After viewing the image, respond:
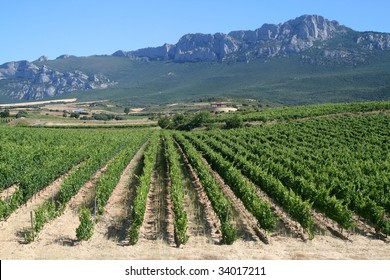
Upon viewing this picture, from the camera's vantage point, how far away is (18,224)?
20422 millimetres

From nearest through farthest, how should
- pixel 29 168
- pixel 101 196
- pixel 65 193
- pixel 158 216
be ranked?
pixel 158 216 < pixel 101 196 < pixel 65 193 < pixel 29 168

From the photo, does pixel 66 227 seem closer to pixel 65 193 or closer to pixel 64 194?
pixel 64 194

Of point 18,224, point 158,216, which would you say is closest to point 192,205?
point 158,216

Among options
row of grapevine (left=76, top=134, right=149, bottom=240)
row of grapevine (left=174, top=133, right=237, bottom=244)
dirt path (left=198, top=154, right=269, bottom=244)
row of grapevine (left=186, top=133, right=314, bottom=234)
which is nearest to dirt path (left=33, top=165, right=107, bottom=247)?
row of grapevine (left=76, top=134, right=149, bottom=240)

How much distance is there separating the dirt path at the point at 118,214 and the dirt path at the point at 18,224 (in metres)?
3.42

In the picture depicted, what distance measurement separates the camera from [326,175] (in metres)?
26.5

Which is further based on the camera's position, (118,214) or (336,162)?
(336,162)

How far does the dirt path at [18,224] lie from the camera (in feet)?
58.7

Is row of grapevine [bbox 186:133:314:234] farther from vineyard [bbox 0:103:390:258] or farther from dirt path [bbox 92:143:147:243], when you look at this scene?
dirt path [bbox 92:143:147:243]

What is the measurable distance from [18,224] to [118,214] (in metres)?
5.17

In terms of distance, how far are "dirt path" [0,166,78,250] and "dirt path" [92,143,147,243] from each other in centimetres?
342

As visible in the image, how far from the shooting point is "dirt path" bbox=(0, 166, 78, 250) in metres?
17.9

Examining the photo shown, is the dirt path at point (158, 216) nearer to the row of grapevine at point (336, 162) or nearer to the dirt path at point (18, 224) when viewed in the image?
the dirt path at point (18, 224)
